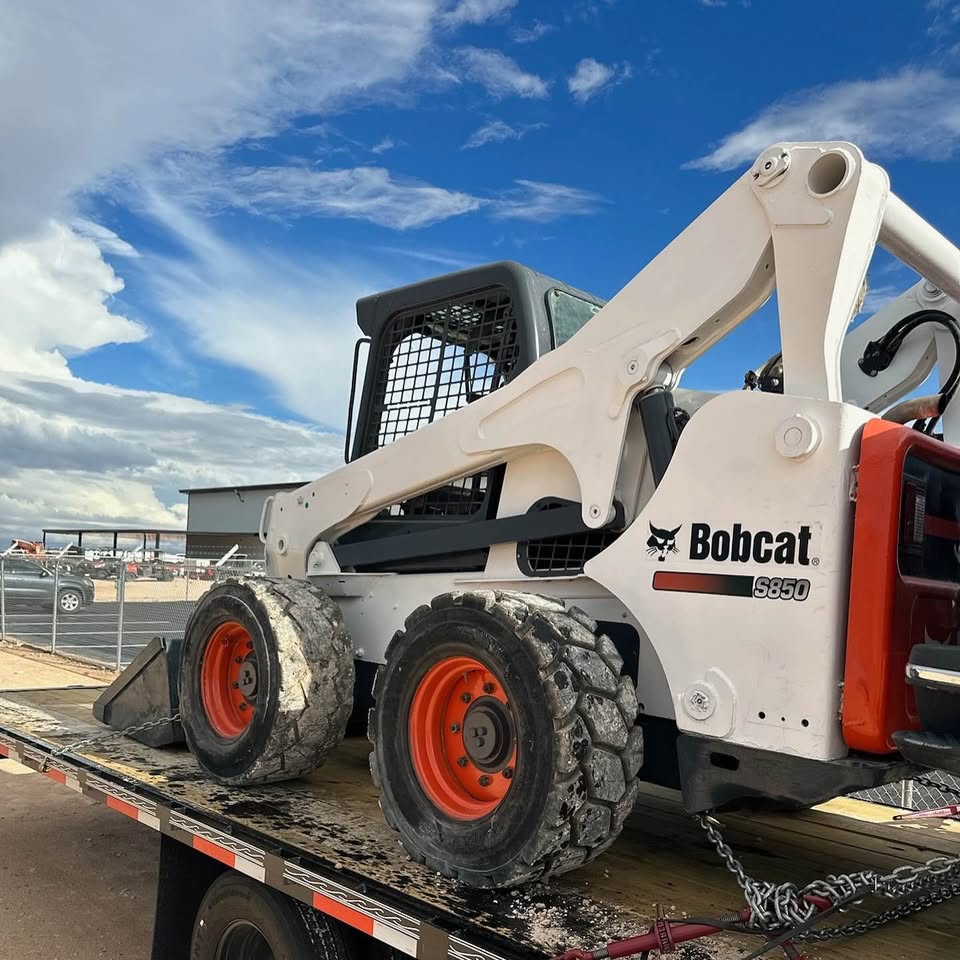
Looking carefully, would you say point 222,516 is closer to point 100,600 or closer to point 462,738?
point 100,600

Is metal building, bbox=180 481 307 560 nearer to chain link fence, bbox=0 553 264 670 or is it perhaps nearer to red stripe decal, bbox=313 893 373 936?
chain link fence, bbox=0 553 264 670

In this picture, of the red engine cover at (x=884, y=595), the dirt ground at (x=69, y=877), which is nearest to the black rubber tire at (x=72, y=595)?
the dirt ground at (x=69, y=877)

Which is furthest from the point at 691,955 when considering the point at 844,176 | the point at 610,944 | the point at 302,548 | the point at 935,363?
the point at 302,548

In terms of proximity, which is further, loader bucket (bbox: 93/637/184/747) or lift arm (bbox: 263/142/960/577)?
loader bucket (bbox: 93/637/184/747)

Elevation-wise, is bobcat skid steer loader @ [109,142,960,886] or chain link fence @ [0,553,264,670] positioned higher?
bobcat skid steer loader @ [109,142,960,886]

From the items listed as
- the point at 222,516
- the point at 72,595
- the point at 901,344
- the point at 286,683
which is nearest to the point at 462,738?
the point at 286,683

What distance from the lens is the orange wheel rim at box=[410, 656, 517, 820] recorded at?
351 centimetres

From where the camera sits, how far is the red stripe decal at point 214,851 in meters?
3.83

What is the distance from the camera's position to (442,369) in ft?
16.7

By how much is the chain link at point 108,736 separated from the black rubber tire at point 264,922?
4.96 ft

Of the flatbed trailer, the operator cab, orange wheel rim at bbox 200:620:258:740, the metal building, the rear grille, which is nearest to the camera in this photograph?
the flatbed trailer

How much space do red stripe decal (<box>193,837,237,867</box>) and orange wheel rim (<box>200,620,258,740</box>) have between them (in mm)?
878

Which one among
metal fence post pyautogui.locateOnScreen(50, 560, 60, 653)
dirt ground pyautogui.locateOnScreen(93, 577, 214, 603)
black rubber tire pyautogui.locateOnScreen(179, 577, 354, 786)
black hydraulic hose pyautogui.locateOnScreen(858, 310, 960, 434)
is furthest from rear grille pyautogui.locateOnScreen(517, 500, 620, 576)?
metal fence post pyautogui.locateOnScreen(50, 560, 60, 653)

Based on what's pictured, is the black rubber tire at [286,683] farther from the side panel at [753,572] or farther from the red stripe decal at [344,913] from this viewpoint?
the side panel at [753,572]
